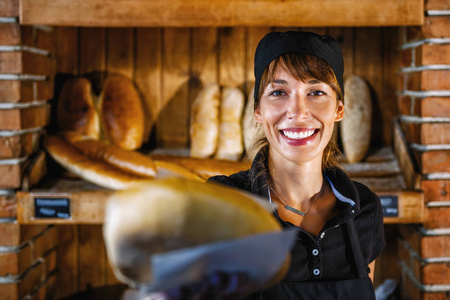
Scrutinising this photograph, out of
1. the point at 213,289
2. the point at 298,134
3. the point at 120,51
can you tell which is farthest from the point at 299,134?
the point at 120,51

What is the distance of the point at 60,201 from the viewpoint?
1391 millimetres

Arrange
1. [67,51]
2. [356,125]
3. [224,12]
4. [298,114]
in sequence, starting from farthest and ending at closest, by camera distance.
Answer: [67,51], [356,125], [224,12], [298,114]

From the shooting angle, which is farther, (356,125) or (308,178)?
(356,125)

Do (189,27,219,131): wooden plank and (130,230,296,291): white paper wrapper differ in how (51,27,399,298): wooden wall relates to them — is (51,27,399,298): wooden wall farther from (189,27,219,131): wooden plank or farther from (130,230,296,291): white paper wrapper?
(130,230,296,291): white paper wrapper

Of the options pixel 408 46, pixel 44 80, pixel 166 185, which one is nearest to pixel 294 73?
pixel 166 185

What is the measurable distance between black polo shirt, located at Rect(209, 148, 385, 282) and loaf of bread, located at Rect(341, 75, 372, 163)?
0.65m

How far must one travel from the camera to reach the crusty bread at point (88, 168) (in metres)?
1.38

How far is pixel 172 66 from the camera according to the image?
1.78 meters

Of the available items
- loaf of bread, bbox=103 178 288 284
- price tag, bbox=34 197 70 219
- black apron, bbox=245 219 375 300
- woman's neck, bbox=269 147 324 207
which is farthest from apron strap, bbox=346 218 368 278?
price tag, bbox=34 197 70 219

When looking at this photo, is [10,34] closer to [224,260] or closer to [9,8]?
[9,8]

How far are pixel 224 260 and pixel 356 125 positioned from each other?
136 centimetres

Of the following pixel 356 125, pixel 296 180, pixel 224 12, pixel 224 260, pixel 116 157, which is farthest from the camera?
pixel 356 125

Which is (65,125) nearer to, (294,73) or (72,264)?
(72,264)

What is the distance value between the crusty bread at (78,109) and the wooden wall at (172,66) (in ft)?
0.40
